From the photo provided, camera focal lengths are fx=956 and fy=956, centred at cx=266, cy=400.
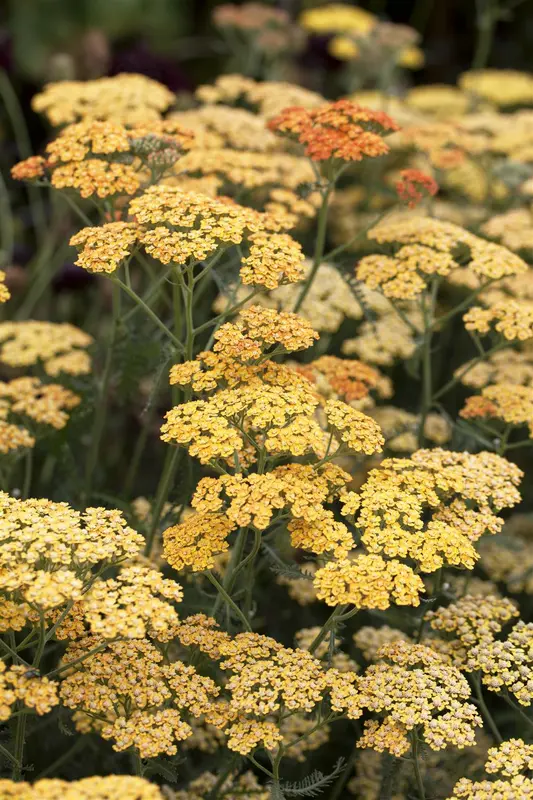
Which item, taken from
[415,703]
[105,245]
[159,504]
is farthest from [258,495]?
[105,245]

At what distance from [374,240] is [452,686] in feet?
4.96

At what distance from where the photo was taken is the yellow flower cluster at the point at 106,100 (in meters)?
3.44

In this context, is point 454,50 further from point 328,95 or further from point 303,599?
point 303,599

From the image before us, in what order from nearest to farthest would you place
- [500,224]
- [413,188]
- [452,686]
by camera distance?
[452,686] < [413,188] < [500,224]

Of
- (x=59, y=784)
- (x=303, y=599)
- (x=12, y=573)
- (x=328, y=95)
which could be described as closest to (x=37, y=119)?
(x=328, y=95)

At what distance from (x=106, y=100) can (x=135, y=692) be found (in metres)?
2.25

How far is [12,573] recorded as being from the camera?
196 centimetres

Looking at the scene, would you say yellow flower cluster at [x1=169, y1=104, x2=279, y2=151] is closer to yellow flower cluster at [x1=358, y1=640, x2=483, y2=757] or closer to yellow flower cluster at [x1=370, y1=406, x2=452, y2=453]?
yellow flower cluster at [x1=370, y1=406, x2=452, y2=453]

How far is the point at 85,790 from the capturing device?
168 centimetres

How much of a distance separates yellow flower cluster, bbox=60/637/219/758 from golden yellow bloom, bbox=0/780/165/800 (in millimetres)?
306

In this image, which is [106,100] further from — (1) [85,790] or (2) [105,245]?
(1) [85,790]

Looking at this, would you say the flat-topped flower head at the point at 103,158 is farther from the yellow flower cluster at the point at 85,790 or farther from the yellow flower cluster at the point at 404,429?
the yellow flower cluster at the point at 85,790

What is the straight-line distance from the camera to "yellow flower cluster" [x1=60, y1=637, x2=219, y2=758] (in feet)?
6.70

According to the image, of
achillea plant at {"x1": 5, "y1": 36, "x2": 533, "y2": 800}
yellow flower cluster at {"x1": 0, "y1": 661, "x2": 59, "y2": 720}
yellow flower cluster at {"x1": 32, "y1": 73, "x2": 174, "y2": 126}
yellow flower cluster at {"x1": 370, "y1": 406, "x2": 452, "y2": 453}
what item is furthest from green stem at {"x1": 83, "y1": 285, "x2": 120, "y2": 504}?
yellow flower cluster at {"x1": 0, "y1": 661, "x2": 59, "y2": 720}
